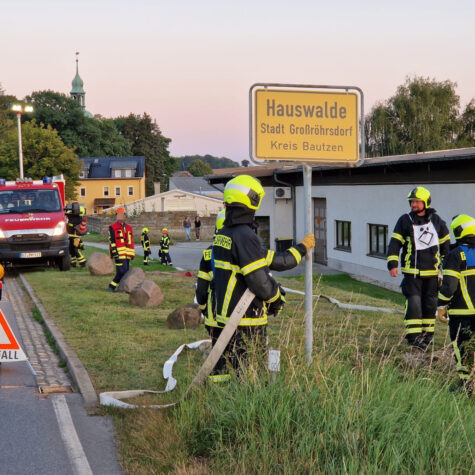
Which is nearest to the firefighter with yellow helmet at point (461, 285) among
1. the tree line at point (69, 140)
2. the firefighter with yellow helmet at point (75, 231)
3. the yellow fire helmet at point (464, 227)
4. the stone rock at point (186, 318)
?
the yellow fire helmet at point (464, 227)

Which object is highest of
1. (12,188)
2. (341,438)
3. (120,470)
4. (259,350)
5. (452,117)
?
(452,117)

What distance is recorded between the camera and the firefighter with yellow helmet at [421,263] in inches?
345

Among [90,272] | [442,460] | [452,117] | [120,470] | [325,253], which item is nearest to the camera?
[442,460]

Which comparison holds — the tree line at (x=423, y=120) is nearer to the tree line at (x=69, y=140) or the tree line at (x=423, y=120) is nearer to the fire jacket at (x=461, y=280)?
the tree line at (x=69, y=140)

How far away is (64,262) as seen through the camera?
20125 mm

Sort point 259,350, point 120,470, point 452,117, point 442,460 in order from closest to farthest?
point 442,460 → point 120,470 → point 259,350 → point 452,117

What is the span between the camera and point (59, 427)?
20.5ft

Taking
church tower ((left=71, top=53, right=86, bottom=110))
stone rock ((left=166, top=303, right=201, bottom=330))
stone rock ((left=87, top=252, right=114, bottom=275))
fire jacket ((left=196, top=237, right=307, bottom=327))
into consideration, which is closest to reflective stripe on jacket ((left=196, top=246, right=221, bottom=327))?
fire jacket ((left=196, top=237, right=307, bottom=327))

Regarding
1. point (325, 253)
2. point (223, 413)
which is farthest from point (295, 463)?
point (325, 253)

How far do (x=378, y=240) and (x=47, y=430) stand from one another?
19.3m

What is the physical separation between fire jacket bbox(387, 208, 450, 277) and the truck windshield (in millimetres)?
13023

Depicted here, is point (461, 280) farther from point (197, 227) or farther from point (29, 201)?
point (197, 227)

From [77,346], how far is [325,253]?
2118 centimetres

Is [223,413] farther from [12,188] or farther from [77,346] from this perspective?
[12,188]
